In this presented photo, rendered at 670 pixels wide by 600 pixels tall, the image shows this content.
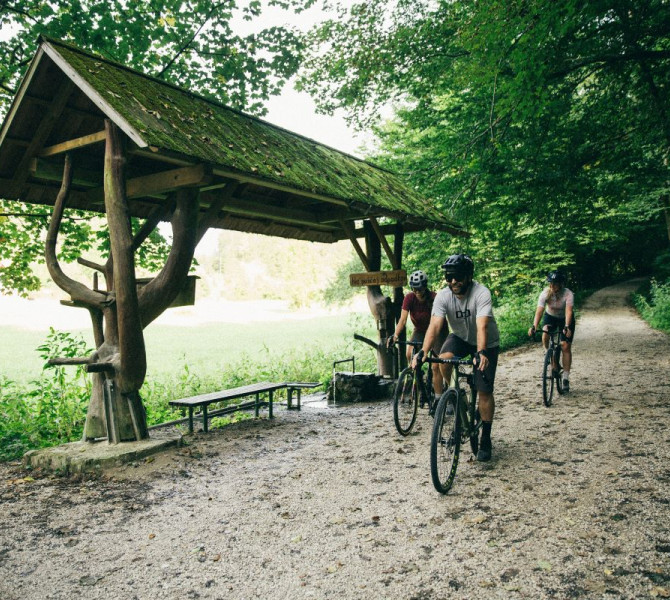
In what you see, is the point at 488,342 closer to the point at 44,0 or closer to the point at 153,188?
the point at 153,188

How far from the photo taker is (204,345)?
82.0ft

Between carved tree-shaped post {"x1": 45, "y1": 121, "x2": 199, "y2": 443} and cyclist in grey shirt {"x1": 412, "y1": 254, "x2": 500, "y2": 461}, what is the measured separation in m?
3.24

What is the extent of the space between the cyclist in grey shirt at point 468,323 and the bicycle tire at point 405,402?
150cm

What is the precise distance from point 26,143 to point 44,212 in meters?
4.61

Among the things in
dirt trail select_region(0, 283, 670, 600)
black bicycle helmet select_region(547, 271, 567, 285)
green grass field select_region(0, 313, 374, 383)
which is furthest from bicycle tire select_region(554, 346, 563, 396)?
green grass field select_region(0, 313, 374, 383)

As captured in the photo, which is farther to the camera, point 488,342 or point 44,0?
point 44,0

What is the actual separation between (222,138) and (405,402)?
4.39m

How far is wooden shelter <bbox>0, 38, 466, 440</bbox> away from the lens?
5.91 metres

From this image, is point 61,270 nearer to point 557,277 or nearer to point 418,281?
point 418,281

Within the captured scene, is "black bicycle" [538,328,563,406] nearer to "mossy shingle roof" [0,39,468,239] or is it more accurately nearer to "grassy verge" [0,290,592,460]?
"mossy shingle roof" [0,39,468,239]

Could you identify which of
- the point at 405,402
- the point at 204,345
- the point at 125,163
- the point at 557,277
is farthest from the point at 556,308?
the point at 204,345

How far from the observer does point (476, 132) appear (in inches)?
436

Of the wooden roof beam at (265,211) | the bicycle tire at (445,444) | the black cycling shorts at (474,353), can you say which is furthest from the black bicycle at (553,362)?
the wooden roof beam at (265,211)

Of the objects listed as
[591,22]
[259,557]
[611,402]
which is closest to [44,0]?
A: [591,22]
